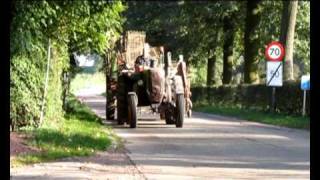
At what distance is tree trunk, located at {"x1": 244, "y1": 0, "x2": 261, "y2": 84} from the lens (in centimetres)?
3772

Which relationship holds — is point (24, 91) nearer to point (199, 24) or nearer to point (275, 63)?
point (275, 63)

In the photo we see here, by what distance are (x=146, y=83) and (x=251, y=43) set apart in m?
18.8

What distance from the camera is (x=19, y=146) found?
12.1 meters

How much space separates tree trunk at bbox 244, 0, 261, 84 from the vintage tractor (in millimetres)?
14024

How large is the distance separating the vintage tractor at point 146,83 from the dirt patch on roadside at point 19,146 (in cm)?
731

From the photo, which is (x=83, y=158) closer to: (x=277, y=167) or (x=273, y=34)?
(x=277, y=167)

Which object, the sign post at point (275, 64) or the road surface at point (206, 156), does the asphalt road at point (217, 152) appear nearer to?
the road surface at point (206, 156)

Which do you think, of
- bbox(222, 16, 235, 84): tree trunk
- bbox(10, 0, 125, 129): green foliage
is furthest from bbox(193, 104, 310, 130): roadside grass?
bbox(222, 16, 235, 84): tree trunk

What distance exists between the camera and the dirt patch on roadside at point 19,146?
1157cm

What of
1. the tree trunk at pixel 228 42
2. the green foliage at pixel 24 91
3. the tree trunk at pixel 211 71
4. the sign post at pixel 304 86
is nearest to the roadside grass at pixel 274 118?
the sign post at pixel 304 86

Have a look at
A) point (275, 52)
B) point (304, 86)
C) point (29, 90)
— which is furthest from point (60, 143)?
point (275, 52)

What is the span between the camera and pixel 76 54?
24.4m

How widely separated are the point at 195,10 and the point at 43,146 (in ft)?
102
